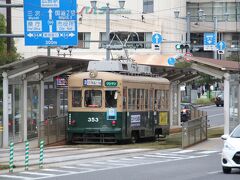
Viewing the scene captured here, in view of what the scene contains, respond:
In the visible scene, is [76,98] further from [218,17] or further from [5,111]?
[218,17]

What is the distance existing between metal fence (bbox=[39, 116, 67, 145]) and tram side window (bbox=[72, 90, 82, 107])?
4.28ft

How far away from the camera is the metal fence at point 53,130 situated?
31253mm

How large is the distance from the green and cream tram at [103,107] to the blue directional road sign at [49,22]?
326 centimetres

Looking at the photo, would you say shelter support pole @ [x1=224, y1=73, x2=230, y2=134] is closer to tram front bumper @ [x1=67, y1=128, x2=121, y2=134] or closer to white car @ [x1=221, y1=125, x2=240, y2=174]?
tram front bumper @ [x1=67, y1=128, x2=121, y2=134]

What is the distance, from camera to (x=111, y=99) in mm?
31781

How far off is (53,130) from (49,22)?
19.9 ft

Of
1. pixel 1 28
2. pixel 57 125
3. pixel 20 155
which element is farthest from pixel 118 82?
pixel 1 28

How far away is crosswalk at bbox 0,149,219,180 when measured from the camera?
20.5m

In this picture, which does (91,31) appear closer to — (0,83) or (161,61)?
(161,61)

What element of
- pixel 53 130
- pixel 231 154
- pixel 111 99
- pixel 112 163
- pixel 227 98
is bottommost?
pixel 112 163

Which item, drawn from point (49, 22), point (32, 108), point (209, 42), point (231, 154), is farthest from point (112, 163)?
point (209, 42)

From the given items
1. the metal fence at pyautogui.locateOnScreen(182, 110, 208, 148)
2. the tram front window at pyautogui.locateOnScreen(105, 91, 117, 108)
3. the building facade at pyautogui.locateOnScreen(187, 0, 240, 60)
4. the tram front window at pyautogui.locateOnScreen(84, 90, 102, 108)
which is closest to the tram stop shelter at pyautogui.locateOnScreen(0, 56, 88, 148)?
the tram front window at pyautogui.locateOnScreen(84, 90, 102, 108)

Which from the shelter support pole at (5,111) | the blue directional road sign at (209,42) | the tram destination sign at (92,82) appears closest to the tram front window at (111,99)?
the tram destination sign at (92,82)

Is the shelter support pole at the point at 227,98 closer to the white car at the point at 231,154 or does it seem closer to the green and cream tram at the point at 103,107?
the green and cream tram at the point at 103,107
